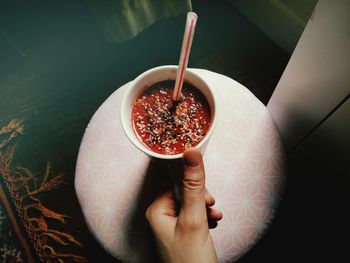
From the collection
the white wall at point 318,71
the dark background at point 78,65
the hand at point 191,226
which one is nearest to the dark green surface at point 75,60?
the dark background at point 78,65

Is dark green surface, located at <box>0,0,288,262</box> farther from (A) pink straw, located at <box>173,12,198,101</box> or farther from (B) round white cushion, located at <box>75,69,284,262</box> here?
(A) pink straw, located at <box>173,12,198,101</box>

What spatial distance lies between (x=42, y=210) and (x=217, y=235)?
1.21m

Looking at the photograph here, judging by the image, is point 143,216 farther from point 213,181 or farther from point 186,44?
point 186,44

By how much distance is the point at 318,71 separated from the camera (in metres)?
1.00

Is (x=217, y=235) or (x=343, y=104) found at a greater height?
(x=343, y=104)

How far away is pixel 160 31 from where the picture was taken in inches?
87.6

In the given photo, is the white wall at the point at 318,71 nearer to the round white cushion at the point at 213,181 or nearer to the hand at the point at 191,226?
the round white cushion at the point at 213,181

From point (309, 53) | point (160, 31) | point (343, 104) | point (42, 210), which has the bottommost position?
point (42, 210)

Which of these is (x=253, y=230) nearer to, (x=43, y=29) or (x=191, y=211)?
(x=191, y=211)

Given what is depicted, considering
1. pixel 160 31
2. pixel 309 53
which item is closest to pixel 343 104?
pixel 309 53

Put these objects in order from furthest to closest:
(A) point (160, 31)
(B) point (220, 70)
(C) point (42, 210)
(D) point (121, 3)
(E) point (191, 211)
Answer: (A) point (160, 31), (B) point (220, 70), (C) point (42, 210), (D) point (121, 3), (E) point (191, 211)

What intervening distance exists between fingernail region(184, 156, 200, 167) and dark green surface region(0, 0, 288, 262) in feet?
4.17

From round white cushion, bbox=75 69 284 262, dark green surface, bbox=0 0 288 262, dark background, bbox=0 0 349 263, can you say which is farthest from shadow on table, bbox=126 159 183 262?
dark green surface, bbox=0 0 288 262

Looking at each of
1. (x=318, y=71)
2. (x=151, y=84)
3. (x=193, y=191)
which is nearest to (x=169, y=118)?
(x=151, y=84)
